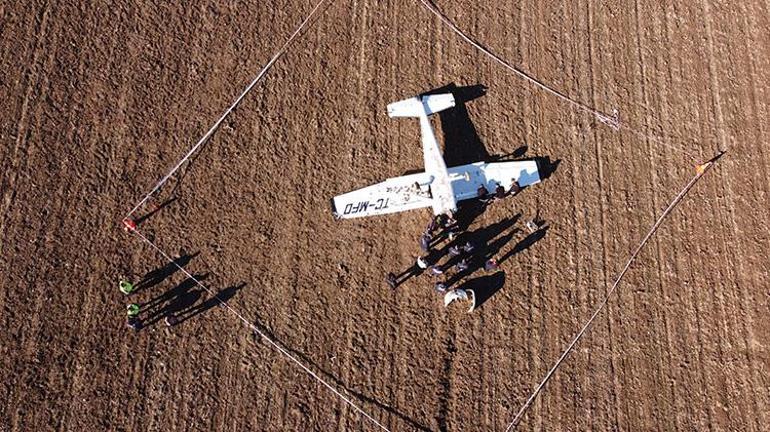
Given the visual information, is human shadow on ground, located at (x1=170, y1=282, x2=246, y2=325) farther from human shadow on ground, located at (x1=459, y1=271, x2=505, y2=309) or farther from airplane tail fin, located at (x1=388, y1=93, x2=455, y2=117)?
airplane tail fin, located at (x1=388, y1=93, x2=455, y2=117)

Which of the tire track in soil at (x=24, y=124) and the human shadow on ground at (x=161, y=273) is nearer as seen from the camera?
the human shadow on ground at (x=161, y=273)

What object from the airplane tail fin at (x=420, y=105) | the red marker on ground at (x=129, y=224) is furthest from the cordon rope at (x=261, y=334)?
the airplane tail fin at (x=420, y=105)

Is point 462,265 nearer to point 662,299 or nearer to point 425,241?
point 425,241

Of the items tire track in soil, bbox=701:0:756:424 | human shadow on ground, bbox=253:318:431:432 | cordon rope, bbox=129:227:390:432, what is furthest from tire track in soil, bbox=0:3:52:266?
tire track in soil, bbox=701:0:756:424

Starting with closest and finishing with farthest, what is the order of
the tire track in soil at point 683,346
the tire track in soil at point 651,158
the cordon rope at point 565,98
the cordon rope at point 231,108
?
the tire track in soil at point 683,346
the tire track in soil at point 651,158
the cordon rope at point 231,108
the cordon rope at point 565,98

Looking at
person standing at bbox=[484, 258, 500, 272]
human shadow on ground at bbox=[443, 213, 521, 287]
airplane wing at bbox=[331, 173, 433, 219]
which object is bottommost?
person standing at bbox=[484, 258, 500, 272]

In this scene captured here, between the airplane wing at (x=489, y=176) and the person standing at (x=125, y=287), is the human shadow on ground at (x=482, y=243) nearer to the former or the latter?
the airplane wing at (x=489, y=176)

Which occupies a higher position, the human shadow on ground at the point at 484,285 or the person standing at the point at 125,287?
the person standing at the point at 125,287
